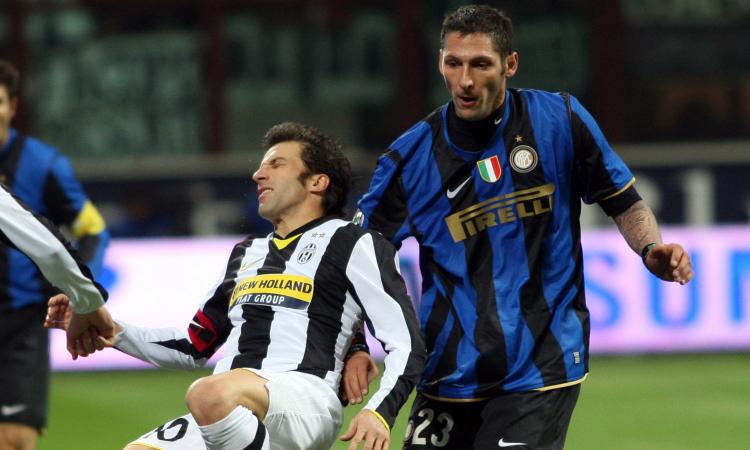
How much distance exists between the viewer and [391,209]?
4.86 m

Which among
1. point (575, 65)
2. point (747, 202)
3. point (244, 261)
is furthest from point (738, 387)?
point (244, 261)

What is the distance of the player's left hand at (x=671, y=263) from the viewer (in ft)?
14.5

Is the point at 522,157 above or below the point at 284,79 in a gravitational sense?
above

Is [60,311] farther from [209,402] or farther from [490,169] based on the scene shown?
[490,169]

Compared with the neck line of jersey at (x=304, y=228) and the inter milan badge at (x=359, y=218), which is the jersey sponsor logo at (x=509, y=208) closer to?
Result: the inter milan badge at (x=359, y=218)

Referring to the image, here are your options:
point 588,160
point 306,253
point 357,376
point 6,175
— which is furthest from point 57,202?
point 588,160

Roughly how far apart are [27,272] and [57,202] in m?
0.37

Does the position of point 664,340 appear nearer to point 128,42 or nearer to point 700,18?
point 700,18

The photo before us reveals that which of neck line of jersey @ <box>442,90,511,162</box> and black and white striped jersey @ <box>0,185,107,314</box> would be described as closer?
black and white striped jersey @ <box>0,185,107,314</box>

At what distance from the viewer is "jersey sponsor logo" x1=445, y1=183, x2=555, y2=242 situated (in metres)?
4.72

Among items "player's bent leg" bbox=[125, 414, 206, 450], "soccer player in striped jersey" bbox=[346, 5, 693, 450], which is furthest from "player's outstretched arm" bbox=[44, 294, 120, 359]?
"soccer player in striped jersey" bbox=[346, 5, 693, 450]

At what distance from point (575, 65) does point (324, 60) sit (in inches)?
96.7

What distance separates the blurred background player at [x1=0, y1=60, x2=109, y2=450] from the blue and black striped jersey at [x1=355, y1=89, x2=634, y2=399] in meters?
2.09

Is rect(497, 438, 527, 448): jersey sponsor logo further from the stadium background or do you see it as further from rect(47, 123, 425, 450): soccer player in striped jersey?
the stadium background
